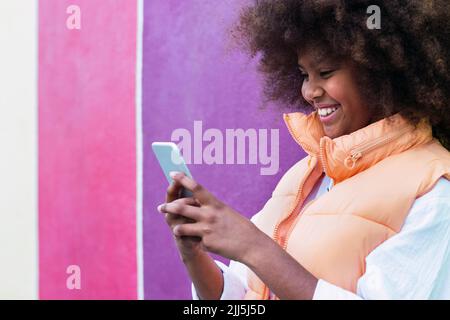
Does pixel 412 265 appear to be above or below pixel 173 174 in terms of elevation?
below

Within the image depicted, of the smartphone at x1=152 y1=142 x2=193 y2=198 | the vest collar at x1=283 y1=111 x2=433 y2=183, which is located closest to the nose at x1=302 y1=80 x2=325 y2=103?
the vest collar at x1=283 y1=111 x2=433 y2=183

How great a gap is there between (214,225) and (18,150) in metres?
1.43

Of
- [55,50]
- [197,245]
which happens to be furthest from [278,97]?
[55,50]

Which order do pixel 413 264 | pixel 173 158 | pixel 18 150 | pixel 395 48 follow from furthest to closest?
pixel 18 150, pixel 395 48, pixel 173 158, pixel 413 264

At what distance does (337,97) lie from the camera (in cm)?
187

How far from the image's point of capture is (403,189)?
1709 mm

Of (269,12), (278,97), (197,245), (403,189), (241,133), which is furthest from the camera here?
(241,133)

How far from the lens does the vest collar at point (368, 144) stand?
179cm

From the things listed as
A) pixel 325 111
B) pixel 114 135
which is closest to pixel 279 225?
pixel 325 111

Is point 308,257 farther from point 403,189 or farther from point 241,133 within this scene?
point 241,133

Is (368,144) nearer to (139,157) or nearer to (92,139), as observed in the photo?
(139,157)

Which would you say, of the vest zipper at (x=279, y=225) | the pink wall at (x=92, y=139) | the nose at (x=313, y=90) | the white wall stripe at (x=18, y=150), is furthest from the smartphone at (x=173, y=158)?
the white wall stripe at (x=18, y=150)

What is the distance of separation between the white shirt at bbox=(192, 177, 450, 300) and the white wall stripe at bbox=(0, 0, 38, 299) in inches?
62.0
